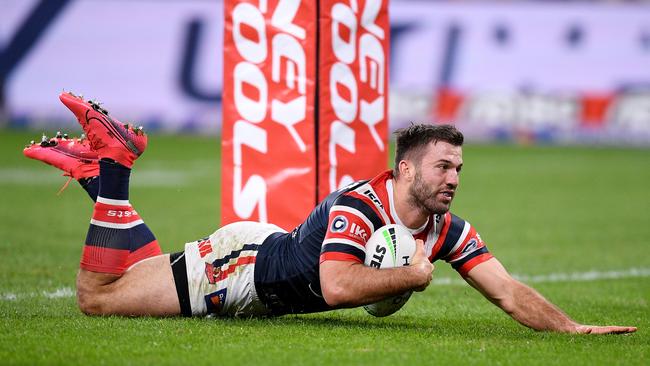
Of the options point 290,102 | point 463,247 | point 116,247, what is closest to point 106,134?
point 116,247

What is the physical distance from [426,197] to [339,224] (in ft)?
1.92

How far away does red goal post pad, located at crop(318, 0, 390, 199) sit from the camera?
926 centimetres

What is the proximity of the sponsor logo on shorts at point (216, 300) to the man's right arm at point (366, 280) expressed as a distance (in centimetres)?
91

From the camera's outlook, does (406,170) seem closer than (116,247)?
Yes

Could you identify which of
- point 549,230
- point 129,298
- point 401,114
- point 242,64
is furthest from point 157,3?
point 129,298

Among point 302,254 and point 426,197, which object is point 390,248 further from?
point 302,254

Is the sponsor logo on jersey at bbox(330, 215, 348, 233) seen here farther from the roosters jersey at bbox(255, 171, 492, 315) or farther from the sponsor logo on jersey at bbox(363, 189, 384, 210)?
the sponsor logo on jersey at bbox(363, 189, 384, 210)

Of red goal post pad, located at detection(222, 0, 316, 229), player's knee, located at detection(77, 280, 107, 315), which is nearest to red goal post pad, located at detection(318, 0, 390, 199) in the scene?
red goal post pad, located at detection(222, 0, 316, 229)

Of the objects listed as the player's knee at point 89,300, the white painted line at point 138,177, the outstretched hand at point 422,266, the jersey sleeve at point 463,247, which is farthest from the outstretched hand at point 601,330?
the white painted line at point 138,177

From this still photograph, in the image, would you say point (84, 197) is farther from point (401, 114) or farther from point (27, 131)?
point (401, 114)

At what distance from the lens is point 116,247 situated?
25.2 ft

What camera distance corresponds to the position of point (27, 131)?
29219 millimetres

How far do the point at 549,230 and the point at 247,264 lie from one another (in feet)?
30.0

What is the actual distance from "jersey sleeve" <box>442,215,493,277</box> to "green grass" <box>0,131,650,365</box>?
0.47 meters
